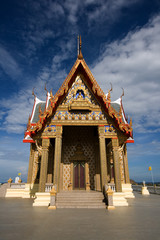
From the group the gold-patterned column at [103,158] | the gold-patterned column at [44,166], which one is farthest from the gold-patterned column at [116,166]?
the gold-patterned column at [44,166]

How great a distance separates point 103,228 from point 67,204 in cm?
385

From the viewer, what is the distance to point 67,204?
719 cm

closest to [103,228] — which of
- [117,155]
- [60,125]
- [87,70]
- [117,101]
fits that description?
[117,155]

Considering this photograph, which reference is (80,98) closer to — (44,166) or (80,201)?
(44,166)

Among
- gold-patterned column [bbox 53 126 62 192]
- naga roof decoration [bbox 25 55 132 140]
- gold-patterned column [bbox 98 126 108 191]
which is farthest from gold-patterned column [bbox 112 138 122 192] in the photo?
gold-patterned column [bbox 53 126 62 192]

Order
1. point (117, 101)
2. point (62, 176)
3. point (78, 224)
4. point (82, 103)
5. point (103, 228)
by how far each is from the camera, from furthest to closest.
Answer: point (117, 101) < point (62, 176) < point (82, 103) < point (78, 224) < point (103, 228)

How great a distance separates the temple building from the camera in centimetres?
862

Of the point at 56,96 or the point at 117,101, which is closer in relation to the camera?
the point at 56,96

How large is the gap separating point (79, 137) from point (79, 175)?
3015 millimetres

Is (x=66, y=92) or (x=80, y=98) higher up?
(x=66, y=92)

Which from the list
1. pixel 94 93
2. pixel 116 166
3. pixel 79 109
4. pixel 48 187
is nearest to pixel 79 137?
pixel 79 109

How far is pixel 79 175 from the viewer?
11289 mm

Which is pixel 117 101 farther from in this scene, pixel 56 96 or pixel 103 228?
pixel 103 228

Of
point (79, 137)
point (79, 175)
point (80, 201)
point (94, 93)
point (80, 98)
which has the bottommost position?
point (80, 201)
